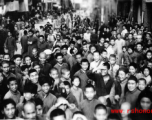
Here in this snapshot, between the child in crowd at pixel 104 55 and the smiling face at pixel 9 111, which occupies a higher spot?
the child in crowd at pixel 104 55

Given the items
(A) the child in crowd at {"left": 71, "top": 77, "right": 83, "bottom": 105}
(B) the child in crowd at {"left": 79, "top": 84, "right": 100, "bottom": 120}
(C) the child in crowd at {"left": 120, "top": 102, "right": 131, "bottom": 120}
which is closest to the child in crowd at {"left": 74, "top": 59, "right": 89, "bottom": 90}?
(A) the child in crowd at {"left": 71, "top": 77, "right": 83, "bottom": 105}

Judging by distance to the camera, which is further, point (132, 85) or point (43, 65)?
point (43, 65)

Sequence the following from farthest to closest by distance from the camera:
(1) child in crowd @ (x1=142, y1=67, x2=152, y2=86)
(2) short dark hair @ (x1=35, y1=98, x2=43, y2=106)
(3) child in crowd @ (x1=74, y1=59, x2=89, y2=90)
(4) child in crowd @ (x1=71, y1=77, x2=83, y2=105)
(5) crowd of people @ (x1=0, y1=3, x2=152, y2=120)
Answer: (3) child in crowd @ (x1=74, y1=59, x2=89, y2=90) → (1) child in crowd @ (x1=142, y1=67, x2=152, y2=86) → (4) child in crowd @ (x1=71, y1=77, x2=83, y2=105) → (2) short dark hair @ (x1=35, y1=98, x2=43, y2=106) → (5) crowd of people @ (x1=0, y1=3, x2=152, y2=120)

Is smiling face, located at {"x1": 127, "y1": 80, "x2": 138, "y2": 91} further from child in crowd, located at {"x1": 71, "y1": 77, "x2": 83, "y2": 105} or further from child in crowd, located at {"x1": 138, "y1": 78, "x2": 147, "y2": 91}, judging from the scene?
child in crowd, located at {"x1": 71, "y1": 77, "x2": 83, "y2": 105}

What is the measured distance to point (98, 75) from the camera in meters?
5.61

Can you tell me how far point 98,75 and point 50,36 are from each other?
6.26m

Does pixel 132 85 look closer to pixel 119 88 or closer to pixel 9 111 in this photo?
pixel 119 88

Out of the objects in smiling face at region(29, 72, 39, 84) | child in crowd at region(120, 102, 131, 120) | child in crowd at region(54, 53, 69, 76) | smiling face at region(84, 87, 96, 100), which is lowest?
child in crowd at region(120, 102, 131, 120)

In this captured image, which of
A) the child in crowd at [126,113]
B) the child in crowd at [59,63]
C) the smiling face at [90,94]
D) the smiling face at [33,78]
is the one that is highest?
the child in crowd at [59,63]

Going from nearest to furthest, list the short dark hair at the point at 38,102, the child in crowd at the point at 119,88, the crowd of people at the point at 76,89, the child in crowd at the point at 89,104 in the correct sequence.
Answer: the crowd of people at the point at 76,89
the child in crowd at the point at 89,104
the short dark hair at the point at 38,102
the child in crowd at the point at 119,88

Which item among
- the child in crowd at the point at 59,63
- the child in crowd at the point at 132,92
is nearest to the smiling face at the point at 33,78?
the child in crowd at the point at 59,63

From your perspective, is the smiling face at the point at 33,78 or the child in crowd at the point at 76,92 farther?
the smiling face at the point at 33,78

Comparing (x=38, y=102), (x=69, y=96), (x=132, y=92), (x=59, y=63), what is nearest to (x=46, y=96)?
(x=38, y=102)

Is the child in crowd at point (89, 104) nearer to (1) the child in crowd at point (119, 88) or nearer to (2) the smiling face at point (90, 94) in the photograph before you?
(2) the smiling face at point (90, 94)
